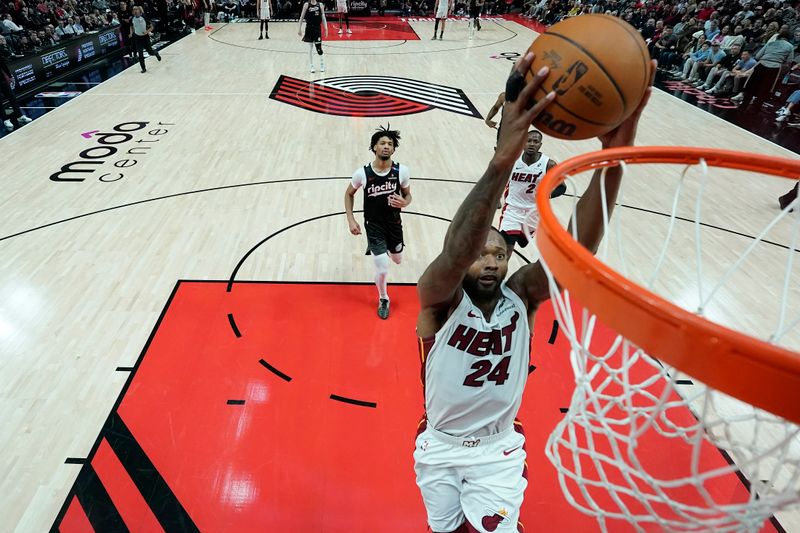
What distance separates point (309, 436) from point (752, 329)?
4.04 metres

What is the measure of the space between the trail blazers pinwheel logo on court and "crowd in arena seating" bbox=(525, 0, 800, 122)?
654 cm

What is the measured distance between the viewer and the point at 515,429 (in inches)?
90.7

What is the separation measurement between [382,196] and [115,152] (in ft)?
19.5

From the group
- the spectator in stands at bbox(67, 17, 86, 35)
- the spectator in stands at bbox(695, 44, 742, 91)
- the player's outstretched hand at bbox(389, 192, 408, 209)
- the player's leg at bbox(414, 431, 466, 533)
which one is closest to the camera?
the player's leg at bbox(414, 431, 466, 533)

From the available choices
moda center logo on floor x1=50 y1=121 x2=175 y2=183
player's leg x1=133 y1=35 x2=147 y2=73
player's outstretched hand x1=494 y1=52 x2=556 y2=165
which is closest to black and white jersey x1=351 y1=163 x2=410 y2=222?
player's outstretched hand x1=494 y1=52 x2=556 y2=165

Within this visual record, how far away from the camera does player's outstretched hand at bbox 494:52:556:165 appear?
58.0 inches

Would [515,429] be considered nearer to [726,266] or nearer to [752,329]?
[752,329]

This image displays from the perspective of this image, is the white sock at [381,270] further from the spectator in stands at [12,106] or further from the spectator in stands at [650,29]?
the spectator in stands at [650,29]

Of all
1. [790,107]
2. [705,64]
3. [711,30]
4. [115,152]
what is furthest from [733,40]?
[115,152]

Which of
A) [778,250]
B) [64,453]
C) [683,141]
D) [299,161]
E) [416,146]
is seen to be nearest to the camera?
[64,453]

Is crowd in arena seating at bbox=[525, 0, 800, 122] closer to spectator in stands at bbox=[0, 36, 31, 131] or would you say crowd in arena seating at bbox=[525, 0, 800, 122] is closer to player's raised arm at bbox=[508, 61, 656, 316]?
player's raised arm at bbox=[508, 61, 656, 316]

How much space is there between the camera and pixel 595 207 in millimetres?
1904

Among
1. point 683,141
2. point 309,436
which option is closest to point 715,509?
point 309,436

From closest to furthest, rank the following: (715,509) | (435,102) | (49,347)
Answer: (715,509), (49,347), (435,102)
